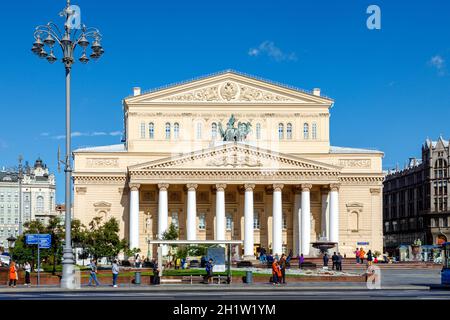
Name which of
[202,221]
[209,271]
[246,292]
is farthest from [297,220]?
[246,292]

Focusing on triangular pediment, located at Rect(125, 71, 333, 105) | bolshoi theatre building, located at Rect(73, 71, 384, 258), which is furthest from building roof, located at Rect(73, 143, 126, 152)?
triangular pediment, located at Rect(125, 71, 333, 105)

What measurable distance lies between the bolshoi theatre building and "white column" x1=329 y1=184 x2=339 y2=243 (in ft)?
0.37

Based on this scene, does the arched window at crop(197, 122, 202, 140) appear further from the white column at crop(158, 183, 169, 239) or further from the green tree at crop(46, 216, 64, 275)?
the green tree at crop(46, 216, 64, 275)

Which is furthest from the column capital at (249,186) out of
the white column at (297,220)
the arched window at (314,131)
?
the arched window at (314,131)

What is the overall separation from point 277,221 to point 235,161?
818 cm

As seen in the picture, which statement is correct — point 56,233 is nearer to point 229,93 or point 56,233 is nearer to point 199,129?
point 199,129

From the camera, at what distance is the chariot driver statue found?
96.9 meters

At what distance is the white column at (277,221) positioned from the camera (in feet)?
303

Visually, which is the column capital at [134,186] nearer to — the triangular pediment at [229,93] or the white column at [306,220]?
the triangular pediment at [229,93]

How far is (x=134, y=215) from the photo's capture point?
3637 inches
